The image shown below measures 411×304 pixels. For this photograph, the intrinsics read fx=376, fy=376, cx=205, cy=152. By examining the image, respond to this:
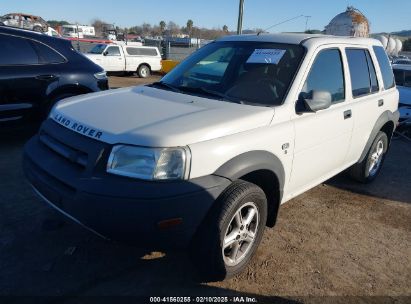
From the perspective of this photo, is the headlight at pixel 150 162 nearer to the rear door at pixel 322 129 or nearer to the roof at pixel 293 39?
the rear door at pixel 322 129

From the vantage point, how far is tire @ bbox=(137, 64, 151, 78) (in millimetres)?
21202

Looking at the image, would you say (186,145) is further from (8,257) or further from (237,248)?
(8,257)

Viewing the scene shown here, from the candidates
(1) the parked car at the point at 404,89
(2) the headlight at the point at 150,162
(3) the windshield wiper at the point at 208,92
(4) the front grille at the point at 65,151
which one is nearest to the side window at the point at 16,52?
(4) the front grille at the point at 65,151

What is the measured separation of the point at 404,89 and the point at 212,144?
7.92m

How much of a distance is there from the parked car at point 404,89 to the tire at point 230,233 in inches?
261

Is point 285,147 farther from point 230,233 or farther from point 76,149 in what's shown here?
point 76,149

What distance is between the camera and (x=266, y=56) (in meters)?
3.55

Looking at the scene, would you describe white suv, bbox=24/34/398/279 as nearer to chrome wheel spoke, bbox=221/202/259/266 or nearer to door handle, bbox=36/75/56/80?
chrome wheel spoke, bbox=221/202/259/266

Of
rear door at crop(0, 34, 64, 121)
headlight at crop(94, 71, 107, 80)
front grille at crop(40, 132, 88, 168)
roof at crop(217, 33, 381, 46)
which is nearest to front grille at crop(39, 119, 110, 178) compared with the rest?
front grille at crop(40, 132, 88, 168)

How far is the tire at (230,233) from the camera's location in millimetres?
2596

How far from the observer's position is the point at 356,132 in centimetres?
420

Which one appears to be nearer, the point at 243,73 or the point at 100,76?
the point at 243,73

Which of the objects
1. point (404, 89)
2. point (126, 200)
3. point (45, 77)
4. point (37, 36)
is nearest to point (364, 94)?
point (126, 200)

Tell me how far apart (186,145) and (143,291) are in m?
1.19
